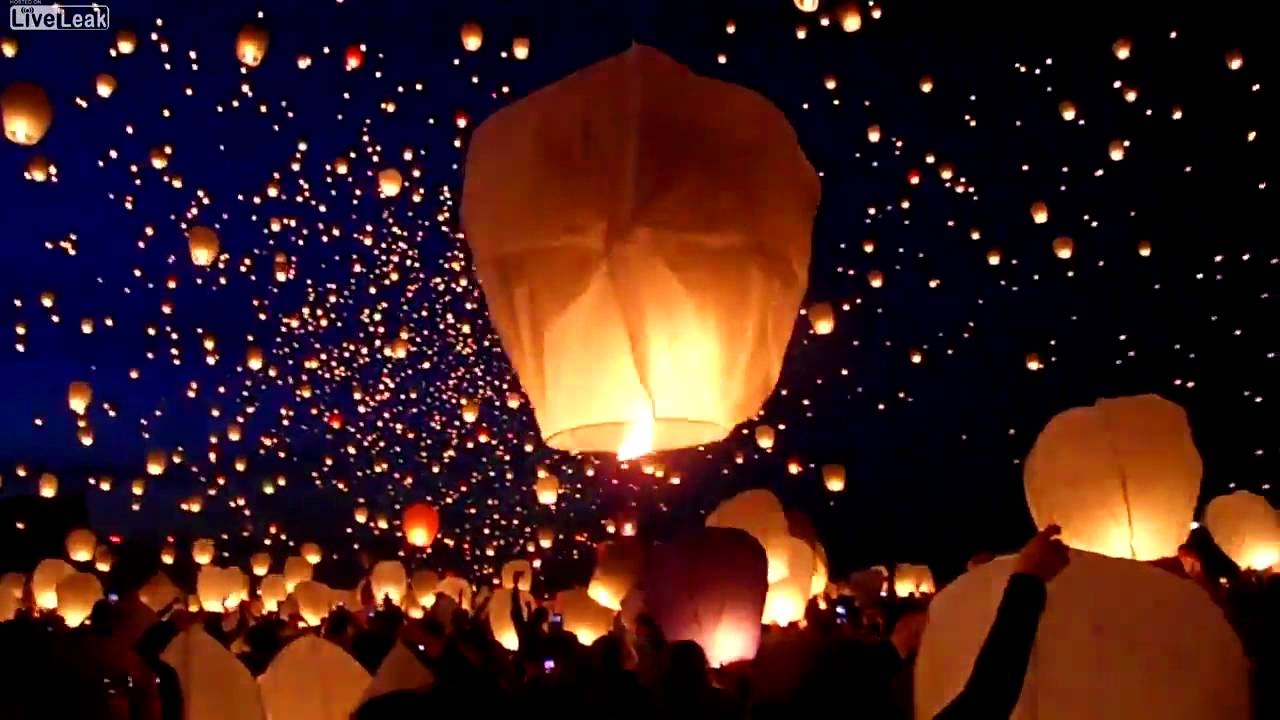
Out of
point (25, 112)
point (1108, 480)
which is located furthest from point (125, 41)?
point (1108, 480)

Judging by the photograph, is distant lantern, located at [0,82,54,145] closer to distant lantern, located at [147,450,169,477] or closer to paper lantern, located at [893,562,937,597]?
distant lantern, located at [147,450,169,477]

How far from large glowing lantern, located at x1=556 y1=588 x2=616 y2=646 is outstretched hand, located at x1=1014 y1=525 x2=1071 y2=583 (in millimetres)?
5848

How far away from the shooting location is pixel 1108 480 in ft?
9.43

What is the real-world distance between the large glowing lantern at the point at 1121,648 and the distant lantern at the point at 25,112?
4.42 meters

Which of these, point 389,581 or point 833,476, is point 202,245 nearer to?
point 833,476

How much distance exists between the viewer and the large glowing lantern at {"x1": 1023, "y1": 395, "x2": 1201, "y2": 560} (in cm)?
287

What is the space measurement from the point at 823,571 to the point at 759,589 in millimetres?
4228

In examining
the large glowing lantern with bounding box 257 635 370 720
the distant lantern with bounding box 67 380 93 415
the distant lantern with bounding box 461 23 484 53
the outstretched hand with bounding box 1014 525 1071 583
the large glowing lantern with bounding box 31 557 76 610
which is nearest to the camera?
the outstretched hand with bounding box 1014 525 1071 583

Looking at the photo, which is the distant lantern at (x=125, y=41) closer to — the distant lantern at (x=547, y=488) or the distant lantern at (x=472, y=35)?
the distant lantern at (x=472, y=35)

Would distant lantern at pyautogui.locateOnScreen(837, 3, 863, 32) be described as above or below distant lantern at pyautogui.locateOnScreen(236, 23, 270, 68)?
below

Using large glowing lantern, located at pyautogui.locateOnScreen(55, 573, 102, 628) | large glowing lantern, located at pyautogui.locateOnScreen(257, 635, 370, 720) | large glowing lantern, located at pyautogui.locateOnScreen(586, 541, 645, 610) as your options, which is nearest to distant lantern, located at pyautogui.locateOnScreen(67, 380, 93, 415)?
large glowing lantern, located at pyautogui.locateOnScreen(55, 573, 102, 628)

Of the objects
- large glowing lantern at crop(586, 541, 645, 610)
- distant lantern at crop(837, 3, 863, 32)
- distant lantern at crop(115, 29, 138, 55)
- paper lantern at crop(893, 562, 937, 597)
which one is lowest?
large glowing lantern at crop(586, 541, 645, 610)

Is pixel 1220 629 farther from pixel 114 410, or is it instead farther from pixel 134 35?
pixel 114 410

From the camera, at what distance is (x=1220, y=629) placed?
2.15 m
